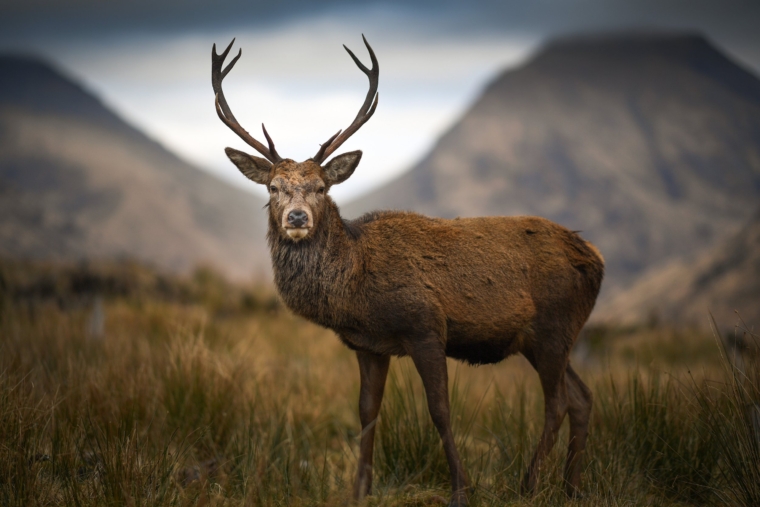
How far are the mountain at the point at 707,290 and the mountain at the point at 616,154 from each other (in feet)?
48.9

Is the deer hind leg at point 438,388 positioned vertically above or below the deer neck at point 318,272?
below

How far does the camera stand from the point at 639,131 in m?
54.9

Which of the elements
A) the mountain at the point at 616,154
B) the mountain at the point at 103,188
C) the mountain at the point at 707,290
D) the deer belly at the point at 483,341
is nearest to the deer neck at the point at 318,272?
the deer belly at the point at 483,341

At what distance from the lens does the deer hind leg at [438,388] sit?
181 inches

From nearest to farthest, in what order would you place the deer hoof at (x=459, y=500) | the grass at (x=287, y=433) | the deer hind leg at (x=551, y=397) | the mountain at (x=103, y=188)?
the grass at (x=287, y=433)
the deer hoof at (x=459, y=500)
the deer hind leg at (x=551, y=397)
the mountain at (x=103, y=188)

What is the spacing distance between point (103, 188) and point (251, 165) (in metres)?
45.4

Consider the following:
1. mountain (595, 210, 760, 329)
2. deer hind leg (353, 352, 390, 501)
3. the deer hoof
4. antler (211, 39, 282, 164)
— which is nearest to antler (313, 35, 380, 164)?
antler (211, 39, 282, 164)

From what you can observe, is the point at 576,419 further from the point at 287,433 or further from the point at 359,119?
the point at 359,119

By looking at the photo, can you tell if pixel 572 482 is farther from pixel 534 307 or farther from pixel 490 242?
pixel 490 242

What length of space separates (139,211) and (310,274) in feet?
146

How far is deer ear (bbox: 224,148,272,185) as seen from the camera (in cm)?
523

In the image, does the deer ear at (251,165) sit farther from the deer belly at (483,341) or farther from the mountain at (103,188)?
the mountain at (103,188)

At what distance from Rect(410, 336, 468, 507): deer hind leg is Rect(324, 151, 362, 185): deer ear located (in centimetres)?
153

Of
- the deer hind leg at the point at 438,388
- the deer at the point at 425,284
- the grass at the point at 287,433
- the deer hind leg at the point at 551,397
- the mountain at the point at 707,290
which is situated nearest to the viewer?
the grass at the point at 287,433
